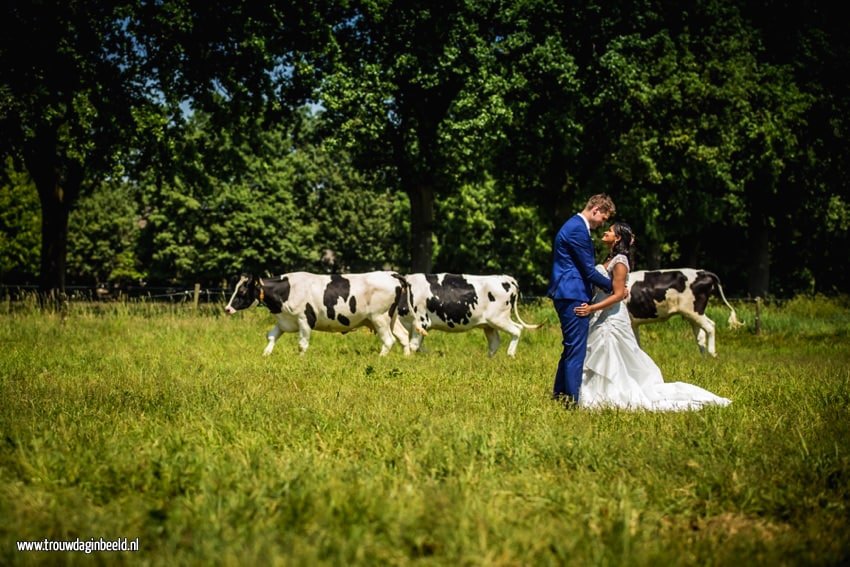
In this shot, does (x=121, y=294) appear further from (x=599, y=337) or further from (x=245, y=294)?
(x=599, y=337)

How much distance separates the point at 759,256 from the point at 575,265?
1304 inches

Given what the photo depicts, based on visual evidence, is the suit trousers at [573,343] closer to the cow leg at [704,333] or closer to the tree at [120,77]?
the cow leg at [704,333]

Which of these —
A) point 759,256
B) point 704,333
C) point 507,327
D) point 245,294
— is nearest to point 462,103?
point 507,327

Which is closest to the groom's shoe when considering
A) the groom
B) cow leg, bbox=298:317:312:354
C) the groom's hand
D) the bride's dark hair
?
the groom

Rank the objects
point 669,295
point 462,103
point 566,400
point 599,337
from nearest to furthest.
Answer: point 566,400 → point 599,337 → point 669,295 → point 462,103

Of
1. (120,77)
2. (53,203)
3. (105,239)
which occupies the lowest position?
(53,203)

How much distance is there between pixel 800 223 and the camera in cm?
3925

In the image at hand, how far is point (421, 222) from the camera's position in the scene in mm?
28453

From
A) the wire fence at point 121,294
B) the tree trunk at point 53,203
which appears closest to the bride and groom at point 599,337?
the wire fence at point 121,294

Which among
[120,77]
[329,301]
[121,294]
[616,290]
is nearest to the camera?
[616,290]

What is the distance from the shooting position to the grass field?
4.30 m

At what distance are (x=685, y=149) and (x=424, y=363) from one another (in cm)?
2029

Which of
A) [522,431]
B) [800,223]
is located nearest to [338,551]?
[522,431]

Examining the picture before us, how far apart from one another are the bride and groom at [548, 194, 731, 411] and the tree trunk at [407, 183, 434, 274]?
18.7 m
